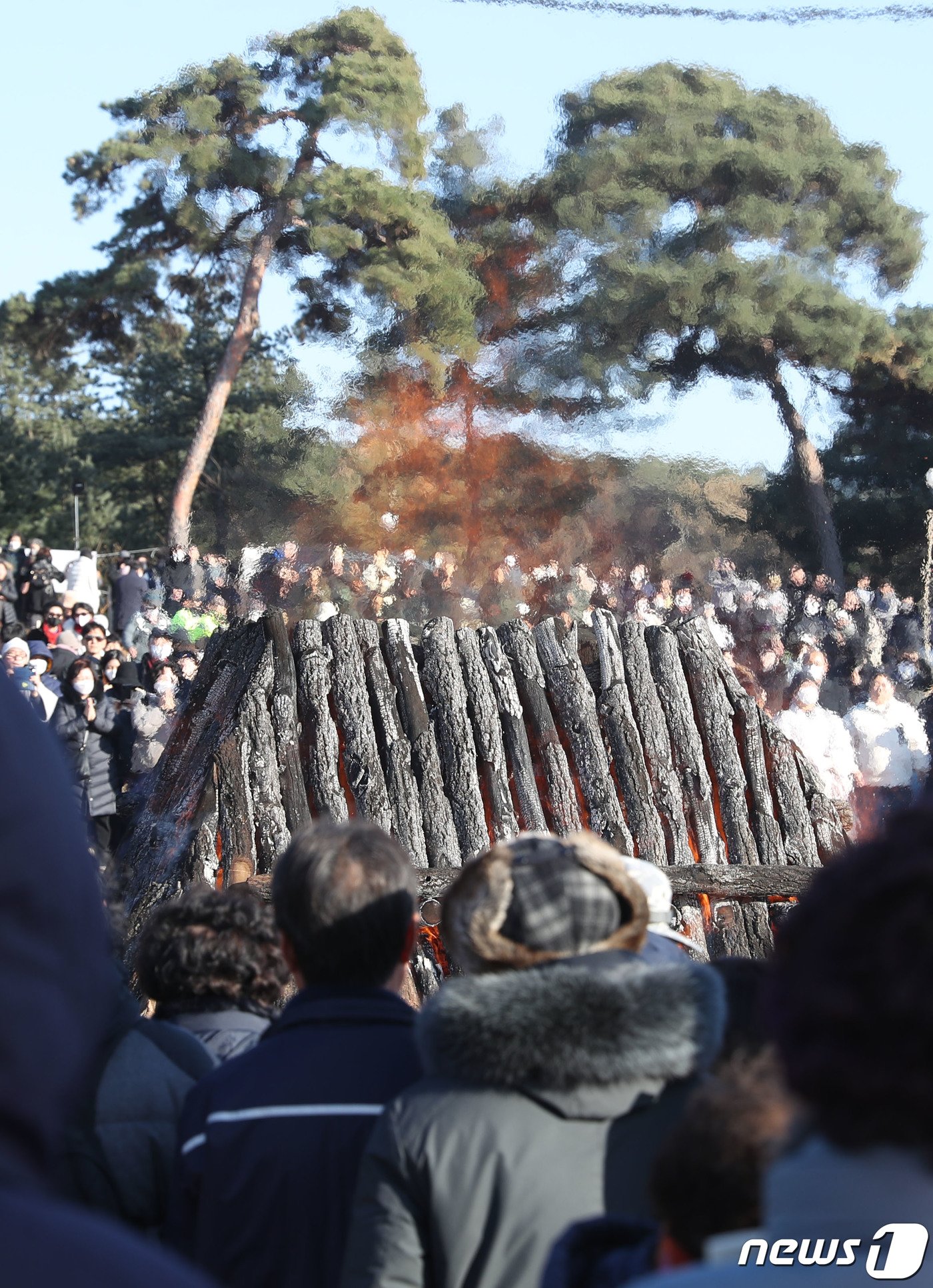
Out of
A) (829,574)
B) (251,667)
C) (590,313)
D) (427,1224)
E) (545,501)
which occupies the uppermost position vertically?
(590,313)

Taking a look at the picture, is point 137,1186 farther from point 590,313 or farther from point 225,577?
point 590,313

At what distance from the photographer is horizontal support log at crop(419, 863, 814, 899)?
620 centimetres

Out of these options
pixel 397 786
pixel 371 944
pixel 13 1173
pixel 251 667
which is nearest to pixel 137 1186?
pixel 371 944

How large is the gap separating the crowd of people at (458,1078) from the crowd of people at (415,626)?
500 cm

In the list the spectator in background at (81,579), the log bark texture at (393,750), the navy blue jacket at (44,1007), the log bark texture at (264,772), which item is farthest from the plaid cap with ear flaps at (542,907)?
the spectator in background at (81,579)

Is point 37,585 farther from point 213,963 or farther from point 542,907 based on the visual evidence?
point 542,907

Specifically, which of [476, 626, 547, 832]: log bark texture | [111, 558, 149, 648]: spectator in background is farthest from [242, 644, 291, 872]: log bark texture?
[111, 558, 149, 648]: spectator in background

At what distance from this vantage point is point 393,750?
651 cm

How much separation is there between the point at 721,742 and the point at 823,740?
290 centimetres

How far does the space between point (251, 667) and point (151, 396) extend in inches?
1066

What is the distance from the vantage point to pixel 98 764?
1002 cm

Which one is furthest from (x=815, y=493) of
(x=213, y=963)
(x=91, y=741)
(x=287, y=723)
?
(x=213, y=963)

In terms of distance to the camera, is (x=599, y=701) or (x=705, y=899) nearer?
(x=705, y=899)

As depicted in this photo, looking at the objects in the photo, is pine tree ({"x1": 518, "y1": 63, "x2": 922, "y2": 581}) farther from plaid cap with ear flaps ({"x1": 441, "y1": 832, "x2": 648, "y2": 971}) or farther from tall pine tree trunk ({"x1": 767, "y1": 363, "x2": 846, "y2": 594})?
plaid cap with ear flaps ({"x1": 441, "y1": 832, "x2": 648, "y2": 971})
